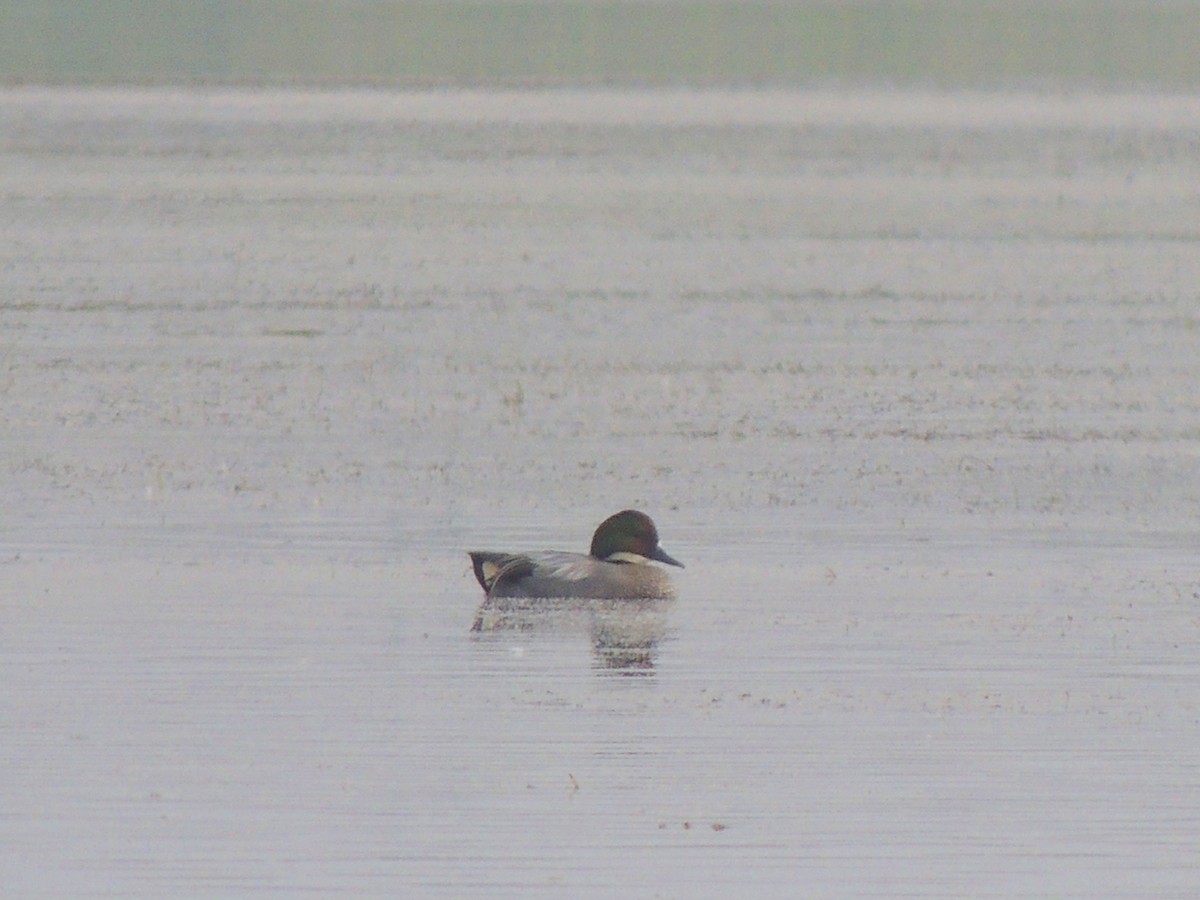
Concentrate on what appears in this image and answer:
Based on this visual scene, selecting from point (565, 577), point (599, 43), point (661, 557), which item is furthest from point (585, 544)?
point (599, 43)

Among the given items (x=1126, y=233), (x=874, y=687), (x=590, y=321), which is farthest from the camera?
(x=1126, y=233)

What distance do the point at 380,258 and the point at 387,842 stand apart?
22634 millimetres

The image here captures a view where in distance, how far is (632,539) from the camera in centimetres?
1321

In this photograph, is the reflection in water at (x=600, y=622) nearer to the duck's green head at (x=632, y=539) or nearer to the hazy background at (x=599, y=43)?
the duck's green head at (x=632, y=539)

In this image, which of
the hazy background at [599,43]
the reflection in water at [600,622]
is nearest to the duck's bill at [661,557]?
the reflection in water at [600,622]

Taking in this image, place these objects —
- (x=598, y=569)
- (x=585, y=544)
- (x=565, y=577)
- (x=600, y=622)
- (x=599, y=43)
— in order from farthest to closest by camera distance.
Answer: (x=599, y=43)
(x=585, y=544)
(x=598, y=569)
(x=565, y=577)
(x=600, y=622)

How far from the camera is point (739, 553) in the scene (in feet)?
46.0

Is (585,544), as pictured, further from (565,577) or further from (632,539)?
(565,577)

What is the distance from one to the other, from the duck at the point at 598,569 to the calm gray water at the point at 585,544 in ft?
0.64

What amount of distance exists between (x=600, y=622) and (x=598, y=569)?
0.62 metres

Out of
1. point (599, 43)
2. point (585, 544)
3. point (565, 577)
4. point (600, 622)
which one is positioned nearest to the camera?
point (600, 622)

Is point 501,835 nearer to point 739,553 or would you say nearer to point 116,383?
point 739,553

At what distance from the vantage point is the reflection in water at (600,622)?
11.7 metres

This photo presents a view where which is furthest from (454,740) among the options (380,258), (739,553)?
(380,258)
